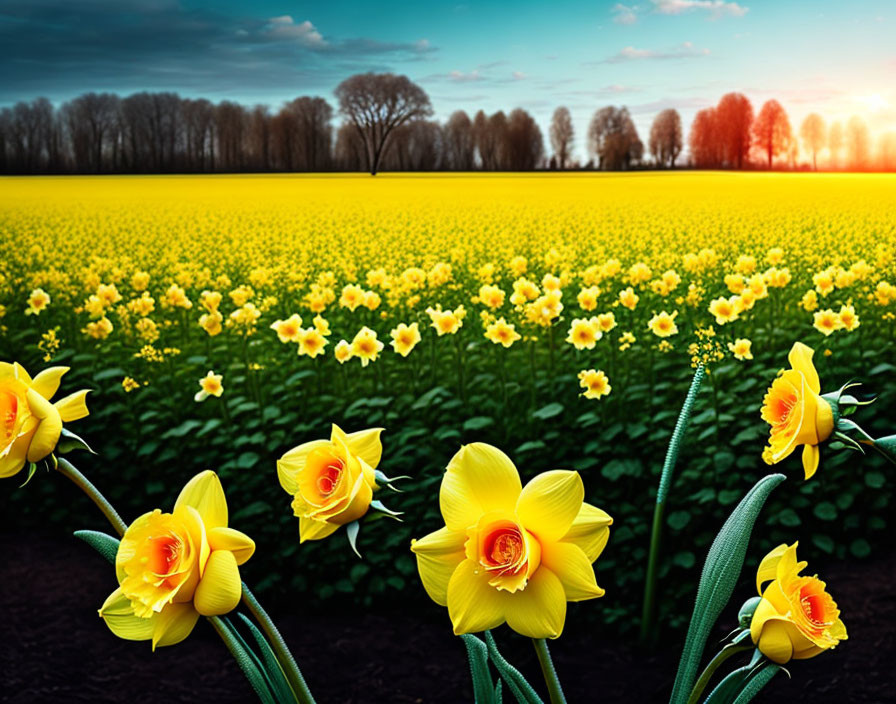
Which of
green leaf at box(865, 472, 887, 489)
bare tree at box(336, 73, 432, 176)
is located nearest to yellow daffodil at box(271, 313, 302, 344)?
bare tree at box(336, 73, 432, 176)

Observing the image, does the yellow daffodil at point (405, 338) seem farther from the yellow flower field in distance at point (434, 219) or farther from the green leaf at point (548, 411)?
the yellow flower field in distance at point (434, 219)

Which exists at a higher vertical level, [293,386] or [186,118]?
[186,118]

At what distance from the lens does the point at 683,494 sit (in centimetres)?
197

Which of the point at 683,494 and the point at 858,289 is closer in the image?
the point at 683,494

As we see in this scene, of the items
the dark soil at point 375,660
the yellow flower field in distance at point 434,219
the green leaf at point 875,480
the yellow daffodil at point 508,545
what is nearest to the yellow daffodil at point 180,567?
the yellow daffodil at point 508,545

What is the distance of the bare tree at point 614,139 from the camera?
3.01 metres

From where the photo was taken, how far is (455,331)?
2.17m

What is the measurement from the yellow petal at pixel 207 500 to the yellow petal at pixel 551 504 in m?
0.17

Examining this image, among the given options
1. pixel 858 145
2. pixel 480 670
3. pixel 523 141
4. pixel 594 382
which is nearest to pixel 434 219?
pixel 523 141

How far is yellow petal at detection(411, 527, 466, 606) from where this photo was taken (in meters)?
0.48

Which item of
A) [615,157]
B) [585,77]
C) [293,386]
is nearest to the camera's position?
[293,386]

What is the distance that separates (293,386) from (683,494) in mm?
988

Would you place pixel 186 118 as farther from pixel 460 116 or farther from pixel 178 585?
pixel 178 585

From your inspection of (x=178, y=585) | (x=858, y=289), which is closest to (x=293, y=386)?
(x=858, y=289)
